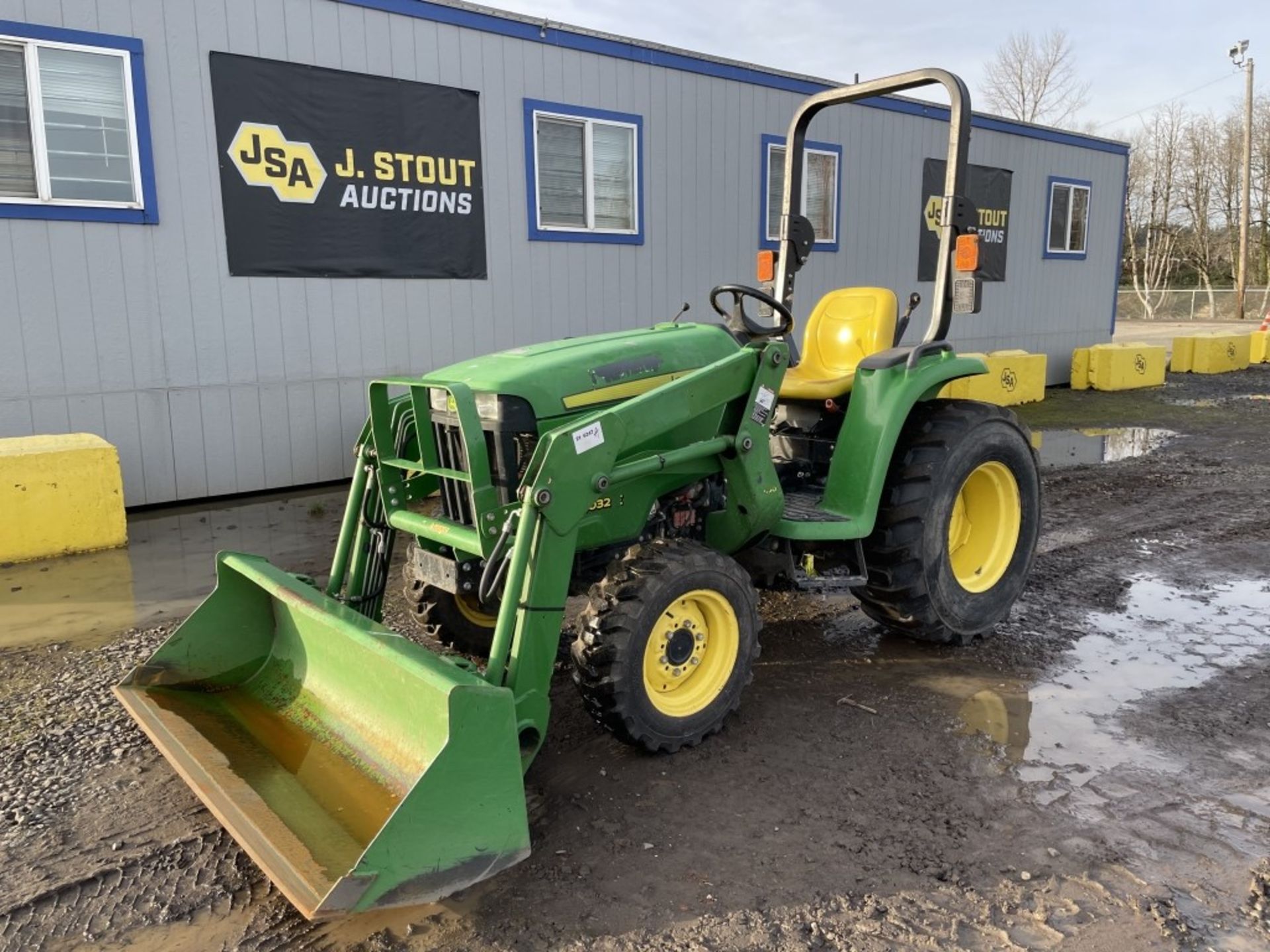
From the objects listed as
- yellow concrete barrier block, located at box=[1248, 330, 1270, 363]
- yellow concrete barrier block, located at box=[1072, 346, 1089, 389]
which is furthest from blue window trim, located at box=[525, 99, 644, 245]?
yellow concrete barrier block, located at box=[1248, 330, 1270, 363]

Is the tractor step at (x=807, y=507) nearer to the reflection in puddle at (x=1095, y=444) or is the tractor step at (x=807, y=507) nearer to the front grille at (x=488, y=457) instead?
the front grille at (x=488, y=457)

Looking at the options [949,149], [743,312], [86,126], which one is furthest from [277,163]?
[949,149]

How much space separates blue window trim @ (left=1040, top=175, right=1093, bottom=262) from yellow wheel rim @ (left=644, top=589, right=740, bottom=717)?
12495 millimetres

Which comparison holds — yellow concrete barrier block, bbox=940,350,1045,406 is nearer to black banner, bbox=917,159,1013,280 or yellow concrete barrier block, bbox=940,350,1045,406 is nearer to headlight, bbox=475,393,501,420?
black banner, bbox=917,159,1013,280

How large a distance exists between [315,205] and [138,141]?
124 centimetres

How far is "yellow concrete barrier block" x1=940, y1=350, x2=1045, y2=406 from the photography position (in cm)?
1184

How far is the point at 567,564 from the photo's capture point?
115 inches

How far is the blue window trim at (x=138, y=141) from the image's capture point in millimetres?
6180

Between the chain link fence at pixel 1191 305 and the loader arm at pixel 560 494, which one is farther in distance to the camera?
the chain link fence at pixel 1191 305

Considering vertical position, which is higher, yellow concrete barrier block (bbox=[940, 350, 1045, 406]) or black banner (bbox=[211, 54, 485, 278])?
black banner (bbox=[211, 54, 485, 278])

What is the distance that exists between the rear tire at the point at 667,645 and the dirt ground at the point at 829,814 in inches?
6.6

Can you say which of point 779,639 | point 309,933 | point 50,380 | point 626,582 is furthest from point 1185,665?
point 50,380

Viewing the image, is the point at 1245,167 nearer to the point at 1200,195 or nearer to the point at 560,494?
the point at 1200,195

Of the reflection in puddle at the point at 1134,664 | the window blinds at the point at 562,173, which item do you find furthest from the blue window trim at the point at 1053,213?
the reflection in puddle at the point at 1134,664
